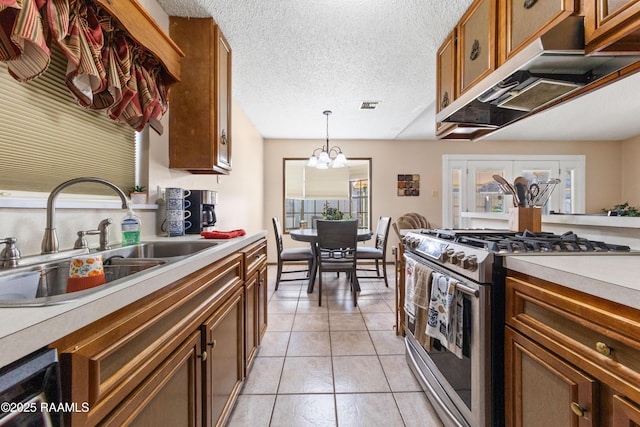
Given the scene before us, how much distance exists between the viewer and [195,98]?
1885mm

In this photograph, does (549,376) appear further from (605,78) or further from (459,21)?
(459,21)

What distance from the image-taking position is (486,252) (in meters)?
1.08

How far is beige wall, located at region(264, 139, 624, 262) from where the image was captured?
514cm

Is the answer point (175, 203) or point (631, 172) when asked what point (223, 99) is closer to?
point (175, 203)

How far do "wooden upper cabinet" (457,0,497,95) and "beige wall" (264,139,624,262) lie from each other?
3.34m

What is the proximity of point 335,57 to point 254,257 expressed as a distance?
5.68 feet

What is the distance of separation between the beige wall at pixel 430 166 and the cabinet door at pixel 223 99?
2977 mm

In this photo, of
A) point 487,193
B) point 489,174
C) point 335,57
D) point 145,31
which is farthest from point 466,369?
point 489,174

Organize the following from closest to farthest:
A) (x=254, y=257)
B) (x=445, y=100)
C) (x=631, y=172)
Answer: (x=254, y=257), (x=445, y=100), (x=631, y=172)

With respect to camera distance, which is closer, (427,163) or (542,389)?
(542,389)

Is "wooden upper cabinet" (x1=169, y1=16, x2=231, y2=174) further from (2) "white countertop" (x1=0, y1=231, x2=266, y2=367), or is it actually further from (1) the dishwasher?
(1) the dishwasher

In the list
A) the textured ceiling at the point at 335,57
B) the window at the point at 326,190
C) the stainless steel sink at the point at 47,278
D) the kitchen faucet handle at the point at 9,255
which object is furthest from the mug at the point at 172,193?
the window at the point at 326,190

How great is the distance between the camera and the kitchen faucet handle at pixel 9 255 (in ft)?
2.78

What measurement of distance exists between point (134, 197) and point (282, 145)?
145 inches
